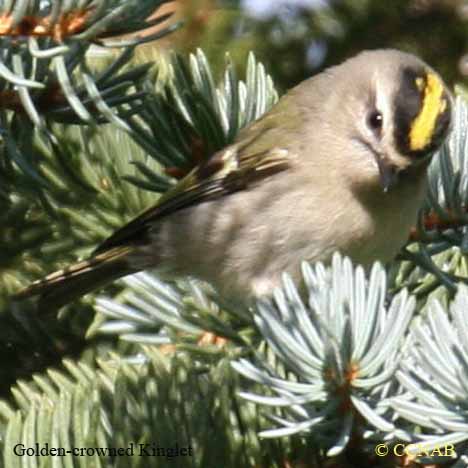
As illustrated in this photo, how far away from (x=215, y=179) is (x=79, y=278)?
1.37 feet

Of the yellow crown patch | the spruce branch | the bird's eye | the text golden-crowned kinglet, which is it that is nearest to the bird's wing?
the text golden-crowned kinglet

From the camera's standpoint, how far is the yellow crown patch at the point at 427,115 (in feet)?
5.91

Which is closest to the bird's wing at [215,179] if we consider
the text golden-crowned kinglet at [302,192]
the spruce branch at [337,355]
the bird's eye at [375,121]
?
the text golden-crowned kinglet at [302,192]

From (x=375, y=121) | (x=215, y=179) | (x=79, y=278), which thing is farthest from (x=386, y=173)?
(x=79, y=278)

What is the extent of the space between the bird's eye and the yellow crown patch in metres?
0.22

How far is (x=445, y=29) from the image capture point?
2594 millimetres

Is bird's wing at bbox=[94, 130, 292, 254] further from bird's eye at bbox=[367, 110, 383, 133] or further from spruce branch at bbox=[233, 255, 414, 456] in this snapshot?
spruce branch at bbox=[233, 255, 414, 456]

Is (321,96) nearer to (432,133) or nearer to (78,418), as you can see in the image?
(432,133)

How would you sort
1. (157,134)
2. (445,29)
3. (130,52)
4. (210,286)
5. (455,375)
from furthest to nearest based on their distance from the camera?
1. (445,29)
2. (210,286)
3. (157,134)
4. (130,52)
5. (455,375)

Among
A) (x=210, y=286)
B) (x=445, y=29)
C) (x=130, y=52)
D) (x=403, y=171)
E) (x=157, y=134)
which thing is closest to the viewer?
(x=130, y=52)

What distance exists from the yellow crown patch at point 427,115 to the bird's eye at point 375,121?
22 centimetres

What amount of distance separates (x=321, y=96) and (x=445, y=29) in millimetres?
418

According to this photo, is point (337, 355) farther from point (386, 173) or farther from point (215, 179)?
point (215, 179)

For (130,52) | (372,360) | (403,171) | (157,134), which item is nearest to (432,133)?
(403,171)
